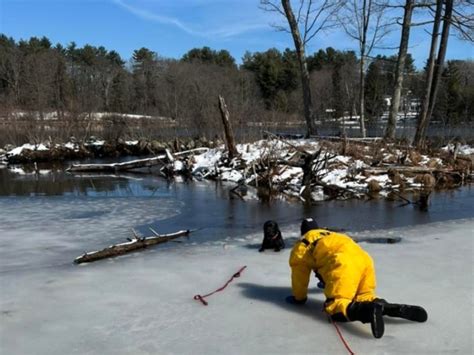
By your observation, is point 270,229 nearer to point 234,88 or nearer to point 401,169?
point 401,169

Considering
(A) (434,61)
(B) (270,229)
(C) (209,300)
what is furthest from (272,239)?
(A) (434,61)

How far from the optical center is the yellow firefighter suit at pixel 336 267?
4.14 m

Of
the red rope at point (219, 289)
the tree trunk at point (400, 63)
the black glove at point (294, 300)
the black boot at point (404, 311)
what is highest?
the tree trunk at point (400, 63)

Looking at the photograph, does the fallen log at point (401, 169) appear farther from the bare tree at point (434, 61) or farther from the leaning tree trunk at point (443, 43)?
the leaning tree trunk at point (443, 43)

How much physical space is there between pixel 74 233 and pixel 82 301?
426cm

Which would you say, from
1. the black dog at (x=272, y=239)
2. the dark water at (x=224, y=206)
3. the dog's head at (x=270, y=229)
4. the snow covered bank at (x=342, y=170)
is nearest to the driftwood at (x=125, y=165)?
the dark water at (x=224, y=206)

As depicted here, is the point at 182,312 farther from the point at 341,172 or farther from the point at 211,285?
the point at 341,172

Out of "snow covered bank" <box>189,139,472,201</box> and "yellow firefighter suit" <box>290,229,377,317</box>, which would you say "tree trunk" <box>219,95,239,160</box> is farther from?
"yellow firefighter suit" <box>290,229,377,317</box>

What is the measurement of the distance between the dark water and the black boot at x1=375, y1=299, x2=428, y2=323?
16.8 feet

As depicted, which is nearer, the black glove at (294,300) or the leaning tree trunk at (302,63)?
the black glove at (294,300)

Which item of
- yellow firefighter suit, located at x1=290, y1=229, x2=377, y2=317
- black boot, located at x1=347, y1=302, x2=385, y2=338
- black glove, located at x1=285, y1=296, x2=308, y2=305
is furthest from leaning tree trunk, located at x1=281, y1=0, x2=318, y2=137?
black boot, located at x1=347, y1=302, x2=385, y2=338

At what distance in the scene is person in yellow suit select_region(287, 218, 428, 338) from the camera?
13.1ft

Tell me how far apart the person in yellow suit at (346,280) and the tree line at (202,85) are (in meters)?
24.7

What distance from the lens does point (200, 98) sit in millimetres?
40031
